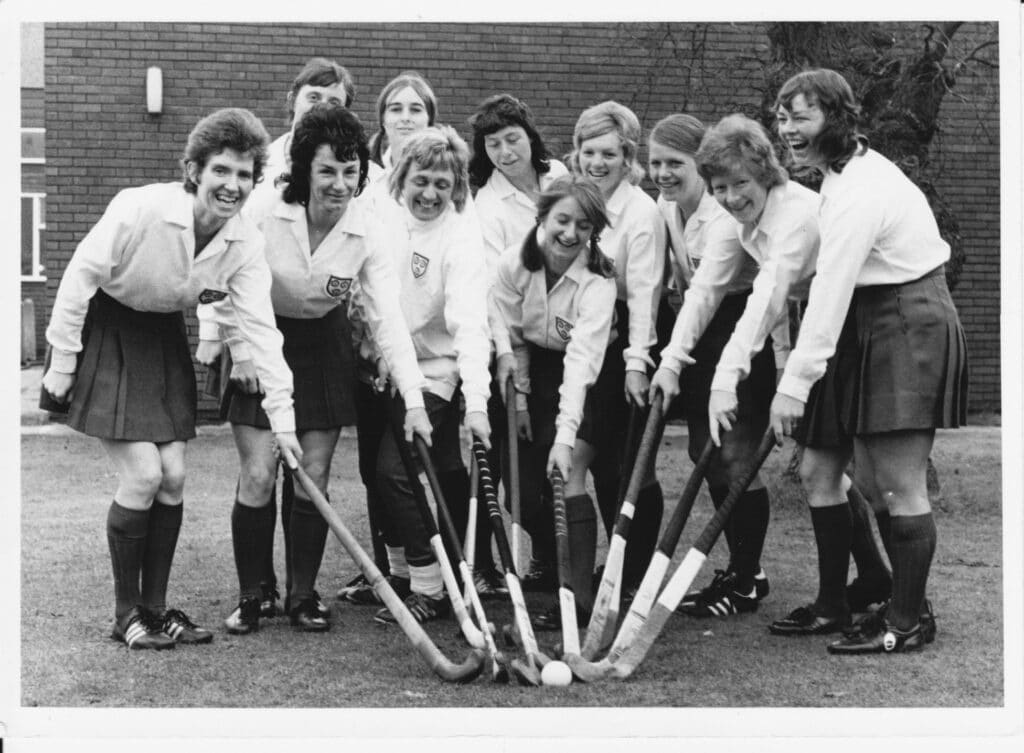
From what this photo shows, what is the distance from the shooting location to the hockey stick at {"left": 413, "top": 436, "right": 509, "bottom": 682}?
11.7 ft

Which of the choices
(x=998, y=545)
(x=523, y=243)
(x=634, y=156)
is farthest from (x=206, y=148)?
(x=998, y=545)

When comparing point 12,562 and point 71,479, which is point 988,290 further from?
point 12,562

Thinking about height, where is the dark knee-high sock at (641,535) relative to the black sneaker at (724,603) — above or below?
above

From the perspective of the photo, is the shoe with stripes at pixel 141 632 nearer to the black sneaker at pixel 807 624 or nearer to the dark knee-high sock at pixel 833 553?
the black sneaker at pixel 807 624

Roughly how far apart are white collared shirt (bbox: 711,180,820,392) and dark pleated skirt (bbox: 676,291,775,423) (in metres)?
0.29

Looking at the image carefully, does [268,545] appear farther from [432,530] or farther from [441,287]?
[441,287]

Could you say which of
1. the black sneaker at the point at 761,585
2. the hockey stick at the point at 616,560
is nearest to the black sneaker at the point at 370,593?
the hockey stick at the point at 616,560

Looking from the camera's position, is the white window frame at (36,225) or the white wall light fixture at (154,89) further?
the white window frame at (36,225)

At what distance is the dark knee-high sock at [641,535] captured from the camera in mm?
4582

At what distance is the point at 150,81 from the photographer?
904cm

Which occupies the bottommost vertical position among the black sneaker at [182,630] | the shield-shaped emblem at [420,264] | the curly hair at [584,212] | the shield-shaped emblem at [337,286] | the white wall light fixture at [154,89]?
the black sneaker at [182,630]

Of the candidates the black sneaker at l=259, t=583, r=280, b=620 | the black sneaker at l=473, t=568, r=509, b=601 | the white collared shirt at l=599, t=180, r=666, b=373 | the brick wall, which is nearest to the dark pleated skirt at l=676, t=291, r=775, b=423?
the white collared shirt at l=599, t=180, r=666, b=373

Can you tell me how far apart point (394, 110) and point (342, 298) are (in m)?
0.88

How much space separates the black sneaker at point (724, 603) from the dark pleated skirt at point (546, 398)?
2.21 ft
